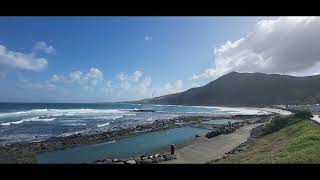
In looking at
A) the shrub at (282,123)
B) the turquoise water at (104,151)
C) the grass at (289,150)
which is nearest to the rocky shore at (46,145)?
the turquoise water at (104,151)

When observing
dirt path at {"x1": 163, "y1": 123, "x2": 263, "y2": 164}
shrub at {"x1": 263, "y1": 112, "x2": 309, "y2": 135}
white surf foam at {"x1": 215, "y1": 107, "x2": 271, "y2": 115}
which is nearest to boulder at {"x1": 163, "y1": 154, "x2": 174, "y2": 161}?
dirt path at {"x1": 163, "y1": 123, "x2": 263, "y2": 164}

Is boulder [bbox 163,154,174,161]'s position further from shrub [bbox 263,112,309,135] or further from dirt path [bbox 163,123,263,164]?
shrub [bbox 263,112,309,135]

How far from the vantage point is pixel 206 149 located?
45.7ft

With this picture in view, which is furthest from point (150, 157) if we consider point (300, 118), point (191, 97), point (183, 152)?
point (191, 97)

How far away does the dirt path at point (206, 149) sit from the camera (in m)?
11.5

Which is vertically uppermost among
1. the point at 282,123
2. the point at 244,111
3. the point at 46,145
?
the point at 244,111

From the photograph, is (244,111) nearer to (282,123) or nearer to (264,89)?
(264,89)

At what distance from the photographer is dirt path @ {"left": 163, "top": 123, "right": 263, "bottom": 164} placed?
37.9ft

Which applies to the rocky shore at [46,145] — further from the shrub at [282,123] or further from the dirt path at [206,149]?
the shrub at [282,123]

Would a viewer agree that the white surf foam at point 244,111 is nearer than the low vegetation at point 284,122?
No

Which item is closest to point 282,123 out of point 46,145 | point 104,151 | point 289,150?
point 289,150
